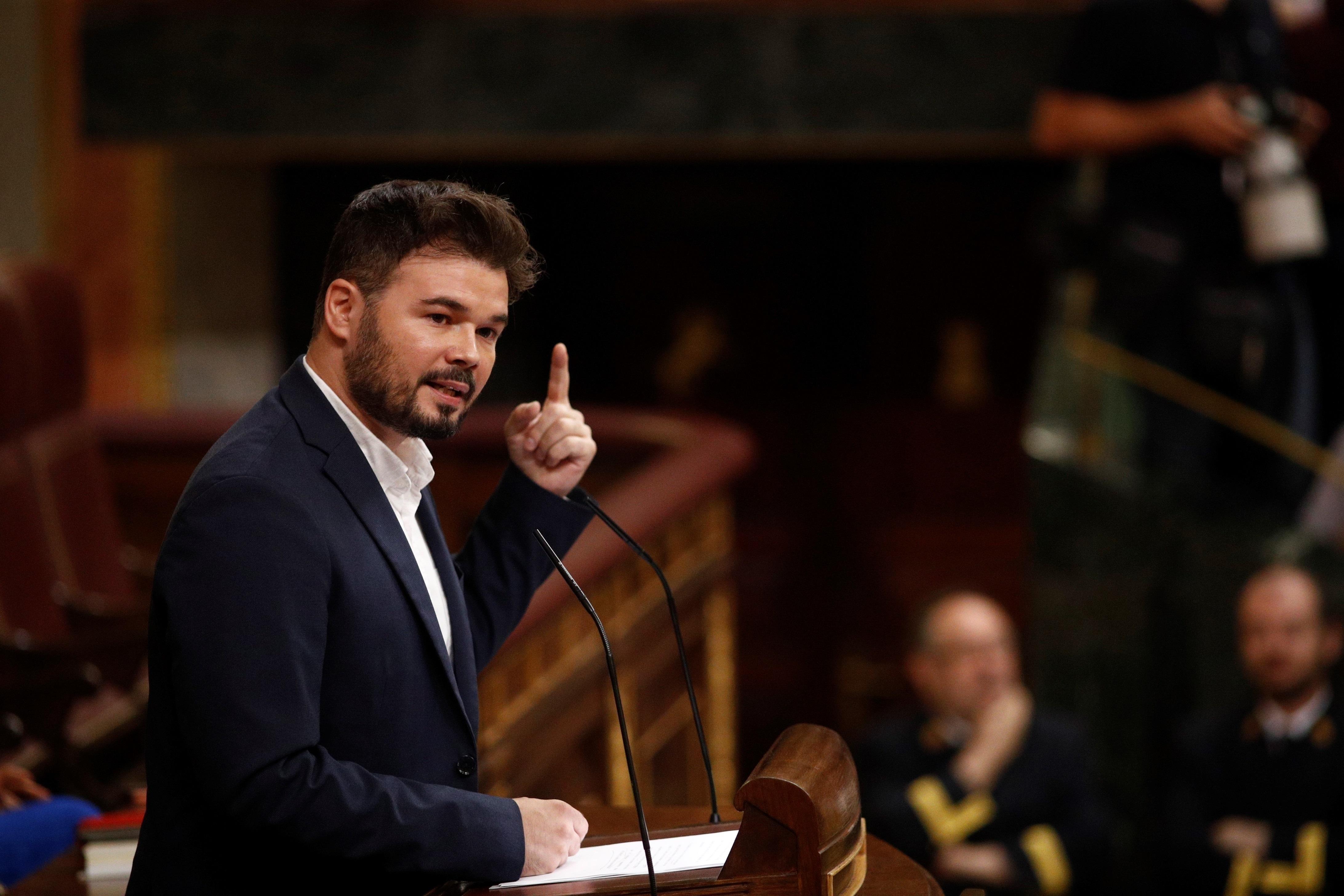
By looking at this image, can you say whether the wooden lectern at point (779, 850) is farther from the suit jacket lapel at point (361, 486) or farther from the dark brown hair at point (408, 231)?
the dark brown hair at point (408, 231)

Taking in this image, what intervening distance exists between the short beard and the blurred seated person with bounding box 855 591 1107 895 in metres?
2.80

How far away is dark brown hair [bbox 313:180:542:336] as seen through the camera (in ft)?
4.60

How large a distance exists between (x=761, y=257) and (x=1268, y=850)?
3.90 m

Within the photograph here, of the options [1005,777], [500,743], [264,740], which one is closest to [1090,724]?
[1005,777]

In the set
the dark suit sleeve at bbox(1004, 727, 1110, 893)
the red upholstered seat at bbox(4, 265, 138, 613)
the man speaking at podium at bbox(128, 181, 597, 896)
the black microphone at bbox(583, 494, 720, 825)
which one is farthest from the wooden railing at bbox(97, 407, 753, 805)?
the man speaking at podium at bbox(128, 181, 597, 896)

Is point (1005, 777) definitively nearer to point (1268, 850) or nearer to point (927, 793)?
point (927, 793)

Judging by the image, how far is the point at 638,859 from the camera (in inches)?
56.3

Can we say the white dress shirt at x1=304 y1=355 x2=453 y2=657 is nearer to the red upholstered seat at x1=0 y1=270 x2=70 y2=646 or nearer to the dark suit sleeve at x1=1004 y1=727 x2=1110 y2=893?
the red upholstered seat at x1=0 y1=270 x2=70 y2=646

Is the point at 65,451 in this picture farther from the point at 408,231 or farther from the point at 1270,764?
the point at 1270,764

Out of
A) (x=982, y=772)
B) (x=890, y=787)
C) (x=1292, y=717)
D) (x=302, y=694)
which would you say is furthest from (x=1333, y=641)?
(x=302, y=694)

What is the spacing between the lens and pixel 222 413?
15.0ft

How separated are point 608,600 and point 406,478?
184 cm

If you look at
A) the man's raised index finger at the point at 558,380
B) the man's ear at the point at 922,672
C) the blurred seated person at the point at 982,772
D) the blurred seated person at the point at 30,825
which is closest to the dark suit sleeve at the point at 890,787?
the blurred seated person at the point at 982,772

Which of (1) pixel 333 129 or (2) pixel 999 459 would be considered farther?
(2) pixel 999 459
